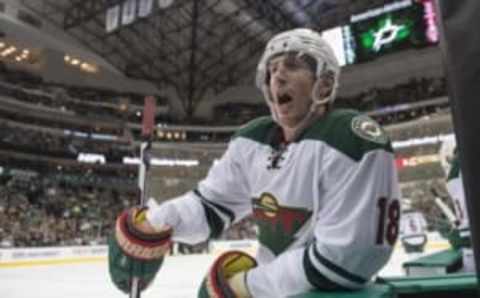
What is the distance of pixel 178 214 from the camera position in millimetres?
1359

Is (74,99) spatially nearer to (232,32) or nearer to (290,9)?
(232,32)

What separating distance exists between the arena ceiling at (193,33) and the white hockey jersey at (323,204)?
16650 mm

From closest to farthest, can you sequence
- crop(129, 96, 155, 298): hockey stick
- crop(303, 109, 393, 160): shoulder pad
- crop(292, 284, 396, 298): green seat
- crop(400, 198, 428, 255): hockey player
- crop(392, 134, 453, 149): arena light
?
1. crop(292, 284, 396, 298): green seat
2. crop(303, 109, 393, 160): shoulder pad
3. crop(129, 96, 155, 298): hockey stick
4. crop(400, 198, 428, 255): hockey player
5. crop(392, 134, 453, 149): arena light

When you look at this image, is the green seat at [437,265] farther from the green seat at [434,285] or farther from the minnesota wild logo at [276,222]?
the minnesota wild logo at [276,222]

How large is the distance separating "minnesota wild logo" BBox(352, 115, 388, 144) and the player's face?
0.53 feet

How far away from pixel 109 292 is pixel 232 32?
1819 cm

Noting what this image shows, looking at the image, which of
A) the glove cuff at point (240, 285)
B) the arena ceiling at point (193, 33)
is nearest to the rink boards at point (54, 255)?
the glove cuff at point (240, 285)

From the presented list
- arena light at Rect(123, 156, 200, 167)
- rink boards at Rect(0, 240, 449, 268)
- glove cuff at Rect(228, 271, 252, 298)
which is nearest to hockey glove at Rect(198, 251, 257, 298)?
glove cuff at Rect(228, 271, 252, 298)

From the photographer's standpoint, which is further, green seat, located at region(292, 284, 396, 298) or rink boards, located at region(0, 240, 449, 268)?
rink boards, located at region(0, 240, 449, 268)

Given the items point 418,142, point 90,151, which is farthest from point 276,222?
point 90,151

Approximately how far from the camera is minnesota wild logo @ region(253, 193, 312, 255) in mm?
1074

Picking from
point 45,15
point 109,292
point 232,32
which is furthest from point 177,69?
point 109,292

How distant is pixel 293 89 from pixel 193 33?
20.7m

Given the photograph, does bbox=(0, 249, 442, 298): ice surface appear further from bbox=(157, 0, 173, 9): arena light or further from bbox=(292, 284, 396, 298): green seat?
bbox=(157, 0, 173, 9): arena light
